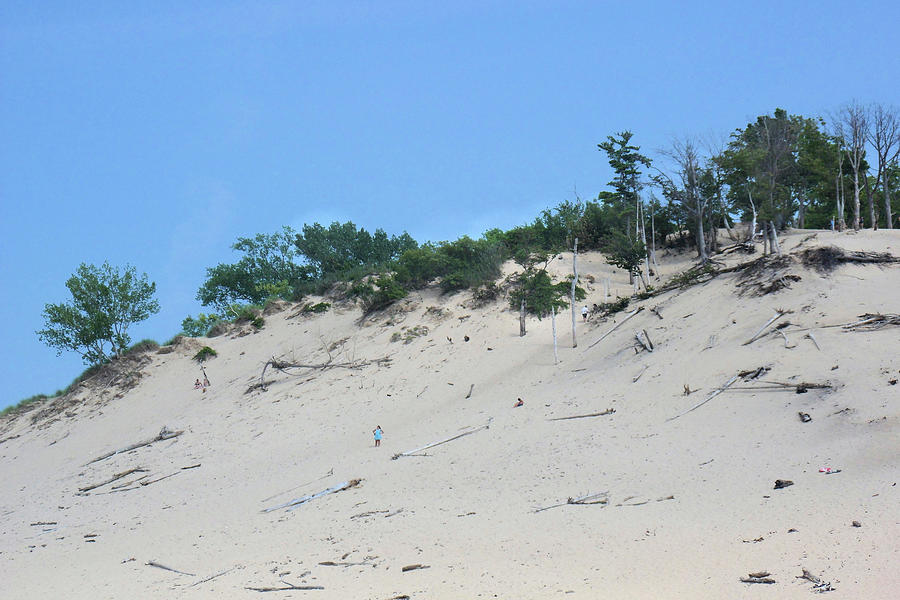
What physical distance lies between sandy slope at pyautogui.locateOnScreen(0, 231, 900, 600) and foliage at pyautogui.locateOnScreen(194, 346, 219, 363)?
18.5 feet

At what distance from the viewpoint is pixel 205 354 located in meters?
37.2

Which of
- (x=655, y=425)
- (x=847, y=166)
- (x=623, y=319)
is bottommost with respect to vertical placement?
(x=655, y=425)

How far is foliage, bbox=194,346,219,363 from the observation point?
37.0m

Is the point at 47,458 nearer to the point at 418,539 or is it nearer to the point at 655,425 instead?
the point at 418,539

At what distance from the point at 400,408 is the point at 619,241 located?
14.0 meters

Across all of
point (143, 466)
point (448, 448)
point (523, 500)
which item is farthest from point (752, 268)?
point (143, 466)

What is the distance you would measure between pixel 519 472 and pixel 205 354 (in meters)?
25.1

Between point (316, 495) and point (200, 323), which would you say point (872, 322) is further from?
point (200, 323)

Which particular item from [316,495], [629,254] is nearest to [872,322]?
[629,254]

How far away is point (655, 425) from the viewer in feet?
57.1

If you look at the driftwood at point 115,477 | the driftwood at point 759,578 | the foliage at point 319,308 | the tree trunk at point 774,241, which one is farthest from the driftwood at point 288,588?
the foliage at point 319,308

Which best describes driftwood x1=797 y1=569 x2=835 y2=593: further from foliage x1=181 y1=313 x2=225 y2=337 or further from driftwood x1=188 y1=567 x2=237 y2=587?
foliage x1=181 y1=313 x2=225 y2=337

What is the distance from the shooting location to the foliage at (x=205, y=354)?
121ft

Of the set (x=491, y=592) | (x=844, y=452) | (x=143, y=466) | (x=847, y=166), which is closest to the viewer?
(x=491, y=592)
